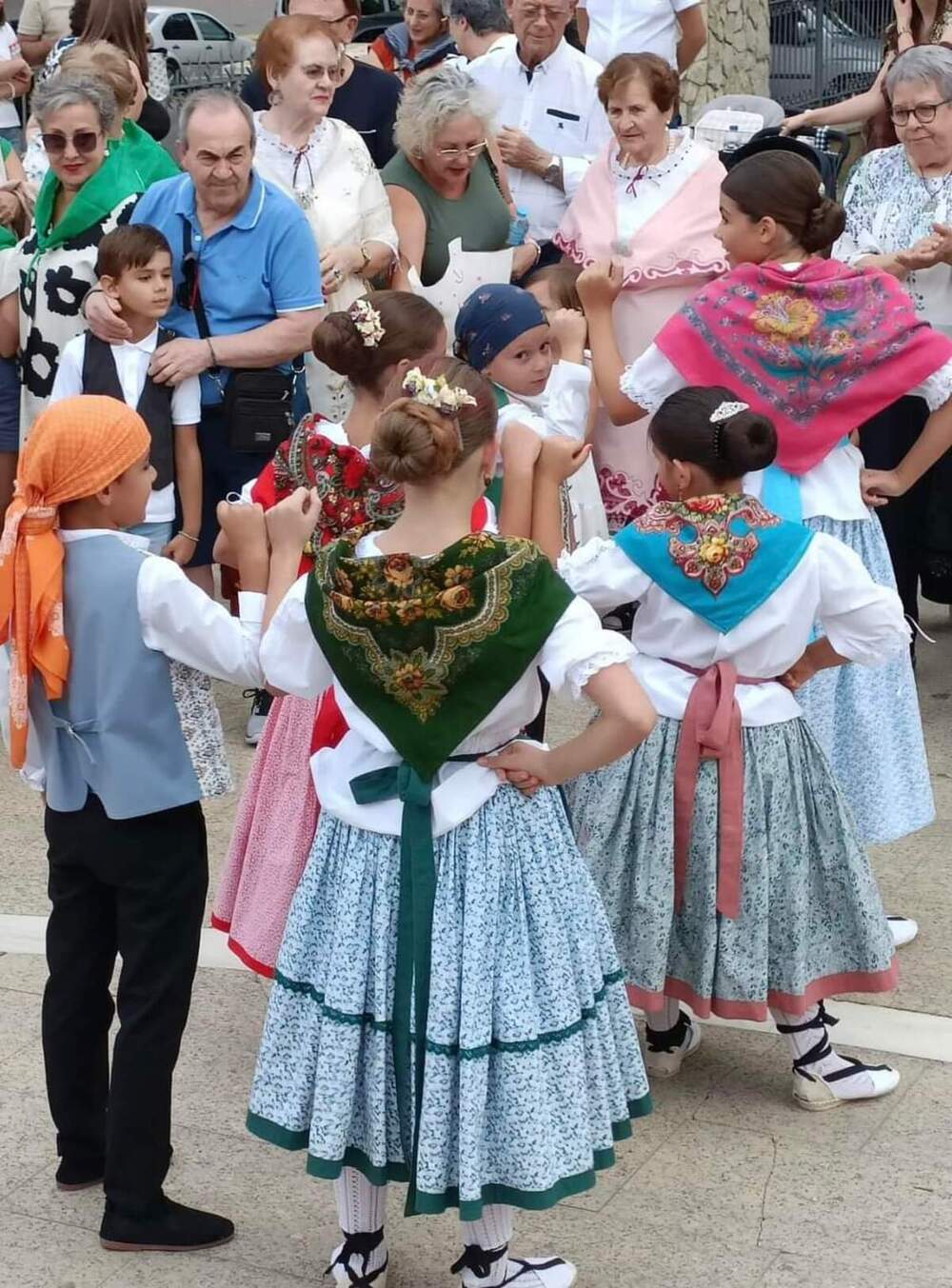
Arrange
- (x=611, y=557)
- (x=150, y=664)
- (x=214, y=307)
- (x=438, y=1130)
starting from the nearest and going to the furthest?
1. (x=438, y=1130)
2. (x=150, y=664)
3. (x=611, y=557)
4. (x=214, y=307)

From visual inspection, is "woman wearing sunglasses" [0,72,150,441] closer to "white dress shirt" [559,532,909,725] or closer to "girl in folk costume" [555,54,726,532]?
"girl in folk costume" [555,54,726,532]

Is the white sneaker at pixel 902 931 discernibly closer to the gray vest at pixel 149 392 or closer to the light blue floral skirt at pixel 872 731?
the light blue floral skirt at pixel 872 731

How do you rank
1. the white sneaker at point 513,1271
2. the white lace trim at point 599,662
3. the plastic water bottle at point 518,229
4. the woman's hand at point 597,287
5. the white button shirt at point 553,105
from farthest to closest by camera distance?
1. the white button shirt at point 553,105
2. the plastic water bottle at point 518,229
3. the woman's hand at point 597,287
4. the white sneaker at point 513,1271
5. the white lace trim at point 599,662

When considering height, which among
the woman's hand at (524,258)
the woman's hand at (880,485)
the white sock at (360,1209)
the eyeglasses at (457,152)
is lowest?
the white sock at (360,1209)

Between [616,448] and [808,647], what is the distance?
2.03 meters

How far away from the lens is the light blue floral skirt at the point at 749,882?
11.5 ft

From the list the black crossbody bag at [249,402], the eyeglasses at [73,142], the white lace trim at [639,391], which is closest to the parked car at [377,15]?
the eyeglasses at [73,142]

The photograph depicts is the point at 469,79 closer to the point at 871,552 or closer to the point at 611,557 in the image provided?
the point at 871,552

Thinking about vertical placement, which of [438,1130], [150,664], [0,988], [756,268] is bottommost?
[0,988]

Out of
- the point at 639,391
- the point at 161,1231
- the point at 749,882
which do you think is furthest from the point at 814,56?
the point at 161,1231

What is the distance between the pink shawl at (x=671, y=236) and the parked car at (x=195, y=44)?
1334 cm

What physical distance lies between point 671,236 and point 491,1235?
330 cm

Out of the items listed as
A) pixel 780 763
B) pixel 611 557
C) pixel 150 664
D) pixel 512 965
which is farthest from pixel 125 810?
pixel 780 763

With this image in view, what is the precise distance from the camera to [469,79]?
5551mm
